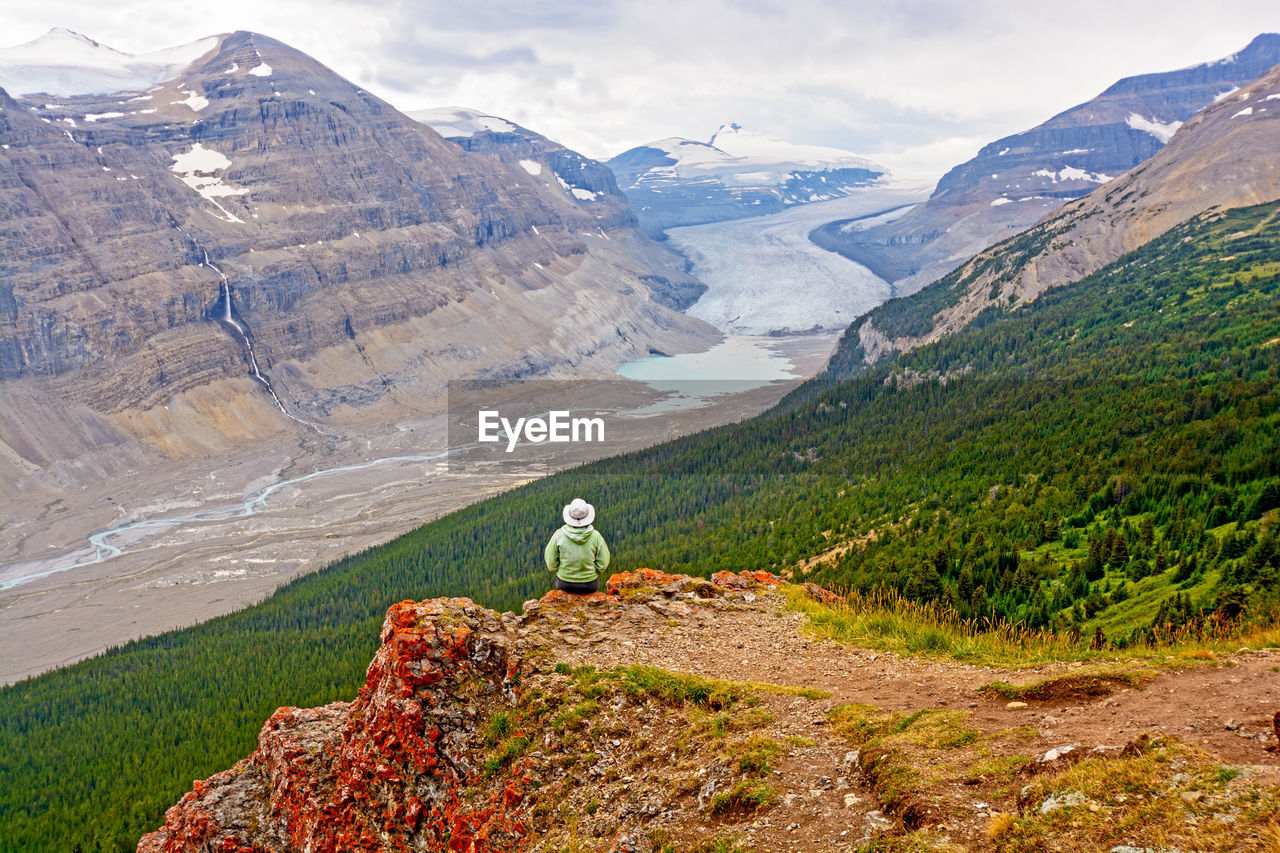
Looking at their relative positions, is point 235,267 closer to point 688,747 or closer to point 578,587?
point 578,587

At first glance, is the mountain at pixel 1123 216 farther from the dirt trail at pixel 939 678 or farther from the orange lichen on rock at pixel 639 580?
the dirt trail at pixel 939 678

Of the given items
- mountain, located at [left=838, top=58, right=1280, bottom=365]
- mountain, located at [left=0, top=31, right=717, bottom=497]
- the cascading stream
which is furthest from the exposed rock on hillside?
the cascading stream

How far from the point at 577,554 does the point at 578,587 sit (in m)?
1.14

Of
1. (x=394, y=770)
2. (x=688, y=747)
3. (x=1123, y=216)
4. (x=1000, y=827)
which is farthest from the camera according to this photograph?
(x=1123, y=216)

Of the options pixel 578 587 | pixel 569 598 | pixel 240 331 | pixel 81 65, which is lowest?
pixel 569 598

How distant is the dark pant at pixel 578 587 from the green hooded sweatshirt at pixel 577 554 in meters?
0.08

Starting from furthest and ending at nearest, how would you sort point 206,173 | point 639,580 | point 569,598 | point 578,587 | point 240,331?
point 206,173 < point 240,331 < point 639,580 < point 578,587 < point 569,598

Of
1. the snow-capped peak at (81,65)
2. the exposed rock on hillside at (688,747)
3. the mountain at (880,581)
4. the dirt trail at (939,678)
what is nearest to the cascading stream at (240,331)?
the snow-capped peak at (81,65)

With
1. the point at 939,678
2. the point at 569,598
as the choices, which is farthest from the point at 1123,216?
the point at 939,678

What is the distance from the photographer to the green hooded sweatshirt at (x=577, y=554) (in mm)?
18516

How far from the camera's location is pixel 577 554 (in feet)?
61.6

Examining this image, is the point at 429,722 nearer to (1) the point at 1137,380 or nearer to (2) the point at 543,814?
(2) the point at 543,814

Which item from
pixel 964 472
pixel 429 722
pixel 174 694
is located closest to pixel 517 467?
pixel 174 694

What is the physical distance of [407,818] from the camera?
46.3ft
